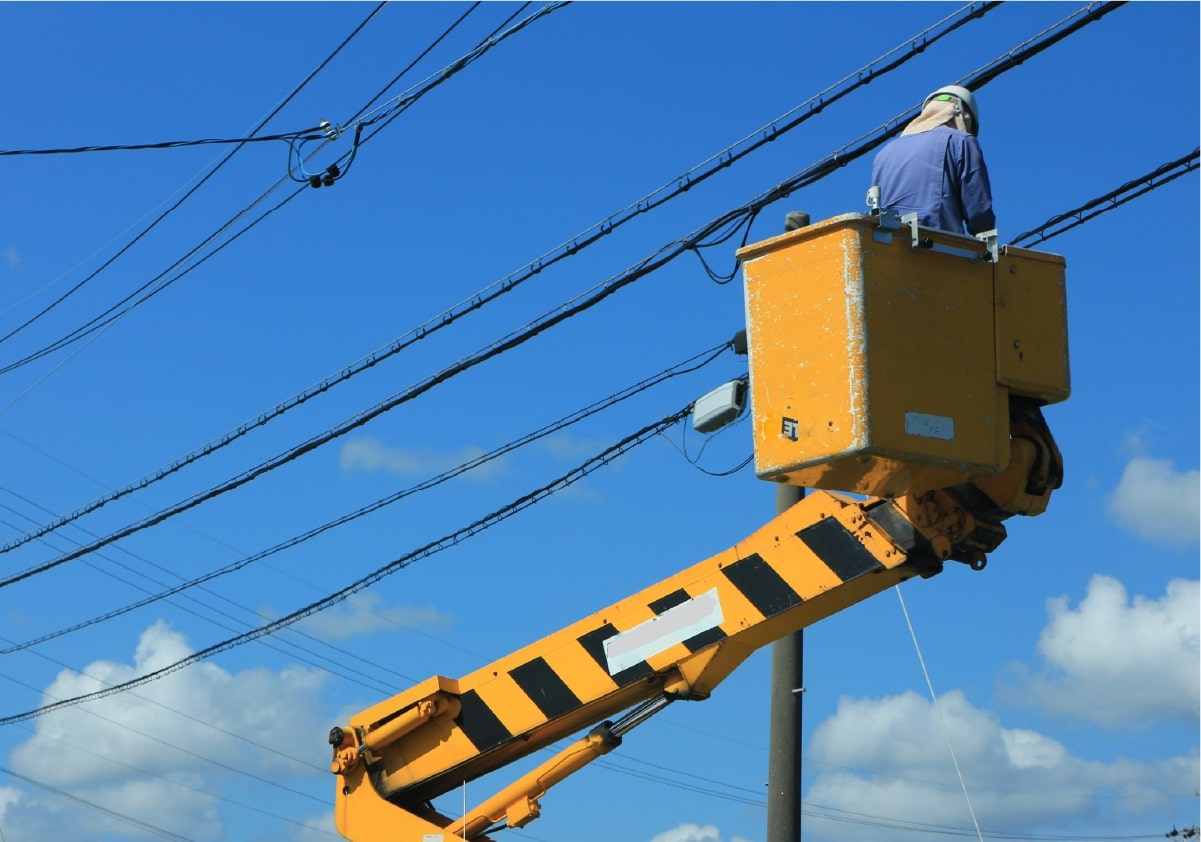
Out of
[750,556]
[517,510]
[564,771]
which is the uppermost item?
[517,510]

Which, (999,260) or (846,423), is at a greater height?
(999,260)

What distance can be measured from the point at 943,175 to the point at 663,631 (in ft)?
8.31

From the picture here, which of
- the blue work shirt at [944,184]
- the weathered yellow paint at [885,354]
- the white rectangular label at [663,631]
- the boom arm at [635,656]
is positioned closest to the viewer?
the weathered yellow paint at [885,354]

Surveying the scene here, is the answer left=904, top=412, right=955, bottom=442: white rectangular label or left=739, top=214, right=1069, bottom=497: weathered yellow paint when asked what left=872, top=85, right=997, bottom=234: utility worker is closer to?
left=739, top=214, right=1069, bottom=497: weathered yellow paint

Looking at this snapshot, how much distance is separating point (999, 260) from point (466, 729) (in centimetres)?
373

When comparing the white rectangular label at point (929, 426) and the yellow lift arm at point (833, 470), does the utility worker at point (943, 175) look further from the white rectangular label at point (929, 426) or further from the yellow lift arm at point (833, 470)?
the white rectangular label at point (929, 426)

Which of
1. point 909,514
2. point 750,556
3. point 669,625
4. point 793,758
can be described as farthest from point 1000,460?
point 793,758

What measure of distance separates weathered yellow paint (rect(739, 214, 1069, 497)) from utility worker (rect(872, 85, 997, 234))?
0.34m

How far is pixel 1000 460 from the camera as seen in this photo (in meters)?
6.68

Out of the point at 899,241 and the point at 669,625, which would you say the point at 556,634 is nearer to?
the point at 669,625

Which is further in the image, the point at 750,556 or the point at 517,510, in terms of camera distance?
the point at 517,510

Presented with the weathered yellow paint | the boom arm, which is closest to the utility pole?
the boom arm

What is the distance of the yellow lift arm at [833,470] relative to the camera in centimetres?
646

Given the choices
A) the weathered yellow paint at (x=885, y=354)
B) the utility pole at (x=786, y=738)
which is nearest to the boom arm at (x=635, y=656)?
the weathered yellow paint at (x=885, y=354)
